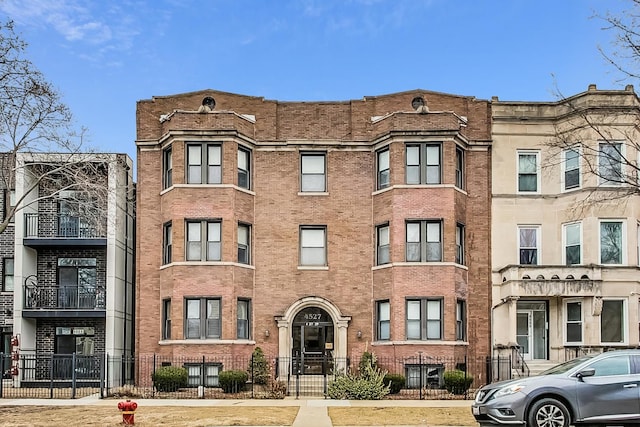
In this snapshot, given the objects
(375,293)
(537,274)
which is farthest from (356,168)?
(537,274)

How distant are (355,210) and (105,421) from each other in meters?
15.7

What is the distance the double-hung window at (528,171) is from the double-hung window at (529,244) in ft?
5.08

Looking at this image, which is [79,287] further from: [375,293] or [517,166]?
[517,166]

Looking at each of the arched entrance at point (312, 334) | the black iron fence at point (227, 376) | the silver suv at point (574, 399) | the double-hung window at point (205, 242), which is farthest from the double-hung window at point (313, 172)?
the silver suv at point (574, 399)

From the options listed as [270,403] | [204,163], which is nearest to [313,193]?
[204,163]

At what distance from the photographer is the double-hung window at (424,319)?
31812mm

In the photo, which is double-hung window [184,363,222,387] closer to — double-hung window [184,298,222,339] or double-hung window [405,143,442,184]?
double-hung window [184,298,222,339]

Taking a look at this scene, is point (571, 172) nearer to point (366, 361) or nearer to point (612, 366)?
point (366, 361)

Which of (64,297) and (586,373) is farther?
(64,297)

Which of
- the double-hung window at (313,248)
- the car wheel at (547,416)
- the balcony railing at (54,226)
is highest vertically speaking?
the balcony railing at (54,226)

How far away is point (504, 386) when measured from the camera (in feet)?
55.6

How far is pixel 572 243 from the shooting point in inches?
1302

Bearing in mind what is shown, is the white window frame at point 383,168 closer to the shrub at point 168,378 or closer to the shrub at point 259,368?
the shrub at point 259,368

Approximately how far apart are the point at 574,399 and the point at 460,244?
55.9 feet
